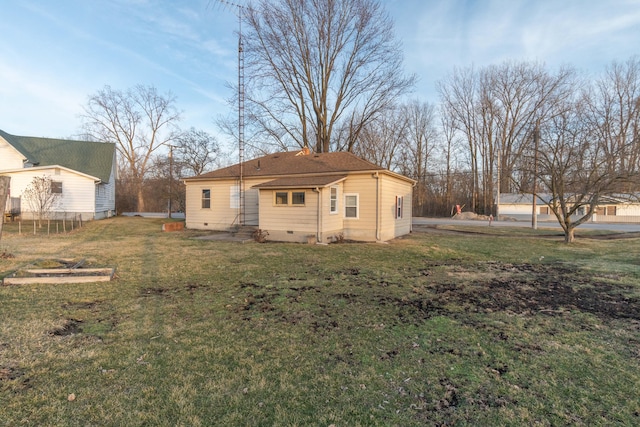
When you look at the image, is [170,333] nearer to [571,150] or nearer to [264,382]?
[264,382]

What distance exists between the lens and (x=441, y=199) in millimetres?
43094

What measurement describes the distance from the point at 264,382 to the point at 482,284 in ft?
18.5

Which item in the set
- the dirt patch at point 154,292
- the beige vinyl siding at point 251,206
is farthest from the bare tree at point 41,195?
the dirt patch at point 154,292

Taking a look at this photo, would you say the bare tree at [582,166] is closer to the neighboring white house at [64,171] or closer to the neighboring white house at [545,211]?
the neighboring white house at [545,211]

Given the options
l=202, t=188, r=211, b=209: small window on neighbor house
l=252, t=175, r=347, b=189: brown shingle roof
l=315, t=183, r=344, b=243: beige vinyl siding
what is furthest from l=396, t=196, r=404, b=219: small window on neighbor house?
l=202, t=188, r=211, b=209: small window on neighbor house

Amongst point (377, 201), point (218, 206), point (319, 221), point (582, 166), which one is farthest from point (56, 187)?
point (582, 166)

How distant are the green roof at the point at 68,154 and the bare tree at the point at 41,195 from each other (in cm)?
350

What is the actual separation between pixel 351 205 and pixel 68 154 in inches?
947

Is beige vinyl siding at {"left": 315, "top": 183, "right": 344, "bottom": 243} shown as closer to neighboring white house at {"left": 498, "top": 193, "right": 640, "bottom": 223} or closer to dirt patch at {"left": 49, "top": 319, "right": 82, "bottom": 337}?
dirt patch at {"left": 49, "top": 319, "right": 82, "bottom": 337}

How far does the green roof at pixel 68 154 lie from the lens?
2386cm

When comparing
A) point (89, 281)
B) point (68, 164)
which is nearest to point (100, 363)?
point (89, 281)

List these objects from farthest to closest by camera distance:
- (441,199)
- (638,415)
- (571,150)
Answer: (441,199) → (571,150) → (638,415)

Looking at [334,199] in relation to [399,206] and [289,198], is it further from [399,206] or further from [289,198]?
[399,206]

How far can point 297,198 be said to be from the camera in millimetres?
13641
